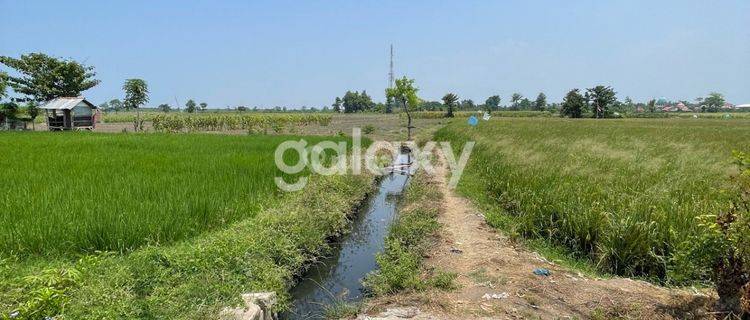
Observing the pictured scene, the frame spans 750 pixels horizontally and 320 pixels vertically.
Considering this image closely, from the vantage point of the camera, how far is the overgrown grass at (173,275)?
3.02 metres

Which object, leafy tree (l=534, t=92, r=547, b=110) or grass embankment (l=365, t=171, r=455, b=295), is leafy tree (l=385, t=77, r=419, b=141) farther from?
leafy tree (l=534, t=92, r=547, b=110)

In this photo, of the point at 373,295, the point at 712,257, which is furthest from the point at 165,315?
the point at 712,257

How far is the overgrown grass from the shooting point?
3020 mm

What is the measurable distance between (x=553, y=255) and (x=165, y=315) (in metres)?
4.47

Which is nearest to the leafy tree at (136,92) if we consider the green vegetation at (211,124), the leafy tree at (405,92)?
the green vegetation at (211,124)

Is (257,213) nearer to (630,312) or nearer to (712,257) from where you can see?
(630,312)

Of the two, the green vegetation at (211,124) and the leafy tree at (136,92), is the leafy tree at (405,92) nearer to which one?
the green vegetation at (211,124)

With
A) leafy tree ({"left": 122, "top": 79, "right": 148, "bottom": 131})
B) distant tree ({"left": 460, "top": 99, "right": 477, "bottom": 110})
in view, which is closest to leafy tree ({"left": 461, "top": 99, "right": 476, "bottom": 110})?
distant tree ({"left": 460, "top": 99, "right": 477, "bottom": 110})

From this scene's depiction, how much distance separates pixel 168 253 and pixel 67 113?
2552cm

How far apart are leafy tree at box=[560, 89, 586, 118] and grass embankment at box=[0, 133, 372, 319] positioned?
56848mm

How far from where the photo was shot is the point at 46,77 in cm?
2792

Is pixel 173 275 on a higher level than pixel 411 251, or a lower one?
higher

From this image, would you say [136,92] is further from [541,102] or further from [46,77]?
[541,102]

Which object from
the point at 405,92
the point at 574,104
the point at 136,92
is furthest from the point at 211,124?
the point at 574,104
